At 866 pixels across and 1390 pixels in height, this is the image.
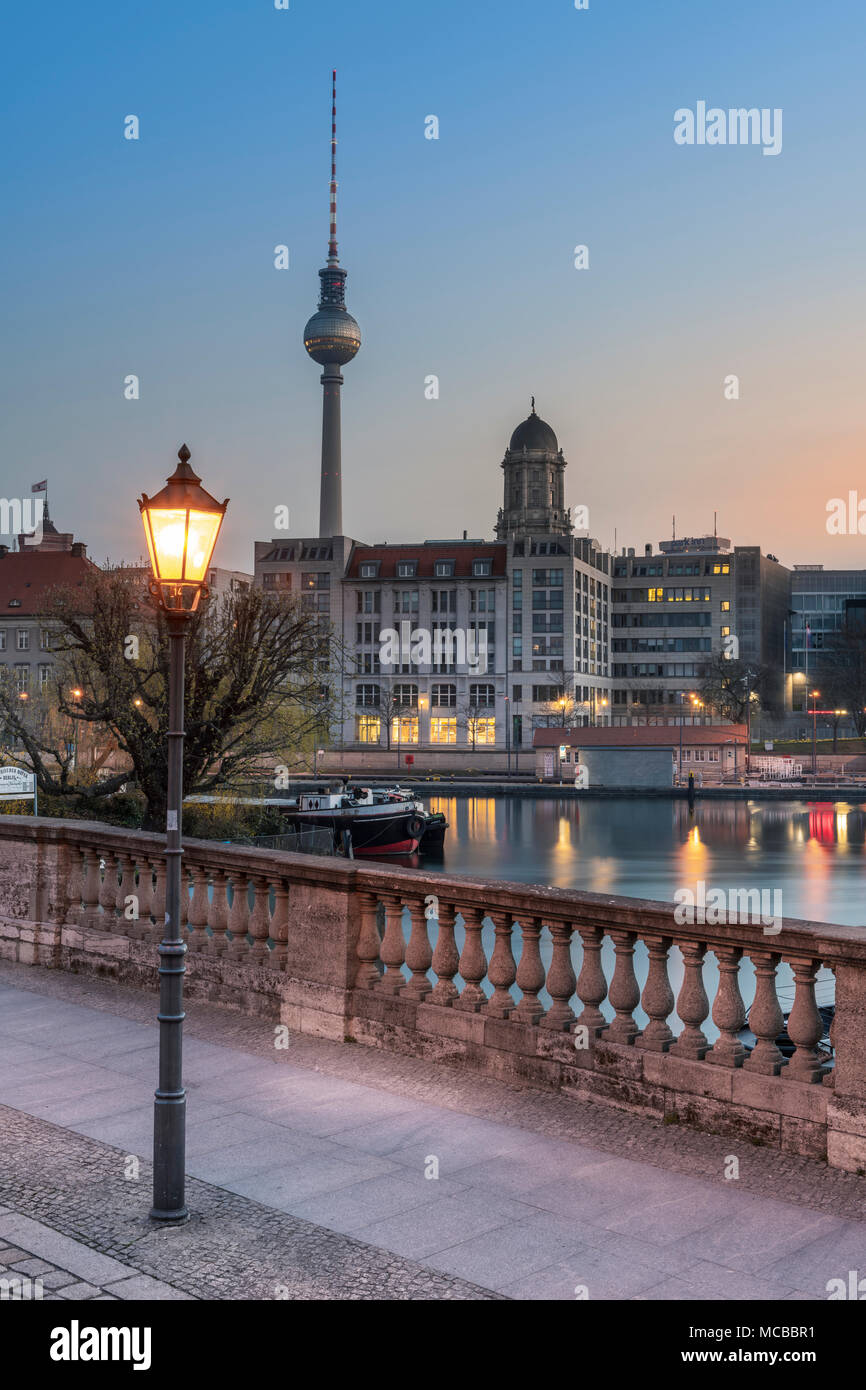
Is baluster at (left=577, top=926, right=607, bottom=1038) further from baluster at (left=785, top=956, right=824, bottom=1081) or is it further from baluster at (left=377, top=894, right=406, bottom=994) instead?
baluster at (left=377, top=894, right=406, bottom=994)


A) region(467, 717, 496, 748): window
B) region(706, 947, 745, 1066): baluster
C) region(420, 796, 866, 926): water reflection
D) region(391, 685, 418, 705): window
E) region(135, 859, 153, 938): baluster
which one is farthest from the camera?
region(391, 685, 418, 705): window

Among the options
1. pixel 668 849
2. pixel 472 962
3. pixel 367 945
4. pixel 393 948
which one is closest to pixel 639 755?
pixel 668 849

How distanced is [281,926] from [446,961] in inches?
70.3

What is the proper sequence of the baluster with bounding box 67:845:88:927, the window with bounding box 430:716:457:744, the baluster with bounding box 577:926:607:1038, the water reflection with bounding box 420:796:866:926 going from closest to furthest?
the baluster with bounding box 577:926:607:1038, the baluster with bounding box 67:845:88:927, the water reflection with bounding box 420:796:866:926, the window with bounding box 430:716:457:744

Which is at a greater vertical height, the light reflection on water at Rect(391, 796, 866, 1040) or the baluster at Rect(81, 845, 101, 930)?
the baluster at Rect(81, 845, 101, 930)

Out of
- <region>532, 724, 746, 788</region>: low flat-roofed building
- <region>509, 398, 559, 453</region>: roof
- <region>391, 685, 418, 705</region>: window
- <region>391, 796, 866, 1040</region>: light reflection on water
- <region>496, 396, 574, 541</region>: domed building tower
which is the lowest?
<region>391, 796, 866, 1040</region>: light reflection on water

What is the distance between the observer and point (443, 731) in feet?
404

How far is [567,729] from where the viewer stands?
10538cm

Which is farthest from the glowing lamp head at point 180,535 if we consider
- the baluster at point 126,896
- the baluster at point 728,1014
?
the baluster at point 126,896

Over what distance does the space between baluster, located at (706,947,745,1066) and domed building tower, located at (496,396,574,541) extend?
496ft

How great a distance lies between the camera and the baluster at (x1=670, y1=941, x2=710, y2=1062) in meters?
7.31

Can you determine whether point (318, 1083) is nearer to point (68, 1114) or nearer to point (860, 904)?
point (68, 1114)

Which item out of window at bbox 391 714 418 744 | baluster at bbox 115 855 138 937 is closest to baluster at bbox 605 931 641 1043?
baluster at bbox 115 855 138 937
